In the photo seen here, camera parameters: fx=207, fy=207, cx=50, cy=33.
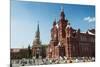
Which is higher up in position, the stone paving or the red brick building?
the red brick building

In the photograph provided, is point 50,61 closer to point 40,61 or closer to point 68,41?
point 40,61

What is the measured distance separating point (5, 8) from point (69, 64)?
102 centimetres

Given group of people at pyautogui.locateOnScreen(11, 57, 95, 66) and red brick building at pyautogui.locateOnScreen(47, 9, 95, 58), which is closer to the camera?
group of people at pyautogui.locateOnScreen(11, 57, 95, 66)

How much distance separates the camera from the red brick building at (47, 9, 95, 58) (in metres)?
2.50

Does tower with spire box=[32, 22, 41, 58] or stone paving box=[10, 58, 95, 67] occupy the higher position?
tower with spire box=[32, 22, 41, 58]

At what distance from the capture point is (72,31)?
2.57 m

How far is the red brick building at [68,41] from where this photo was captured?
2.50 metres

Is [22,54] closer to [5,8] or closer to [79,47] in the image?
[5,8]

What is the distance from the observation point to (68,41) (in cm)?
256

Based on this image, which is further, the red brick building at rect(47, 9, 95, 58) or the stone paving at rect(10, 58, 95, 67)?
the red brick building at rect(47, 9, 95, 58)

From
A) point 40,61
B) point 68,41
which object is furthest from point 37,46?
point 68,41

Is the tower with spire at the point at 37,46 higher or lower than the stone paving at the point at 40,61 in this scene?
higher

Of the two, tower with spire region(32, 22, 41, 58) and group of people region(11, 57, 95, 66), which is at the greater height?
tower with spire region(32, 22, 41, 58)

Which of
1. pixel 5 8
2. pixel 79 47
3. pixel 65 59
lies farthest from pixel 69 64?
pixel 5 8
